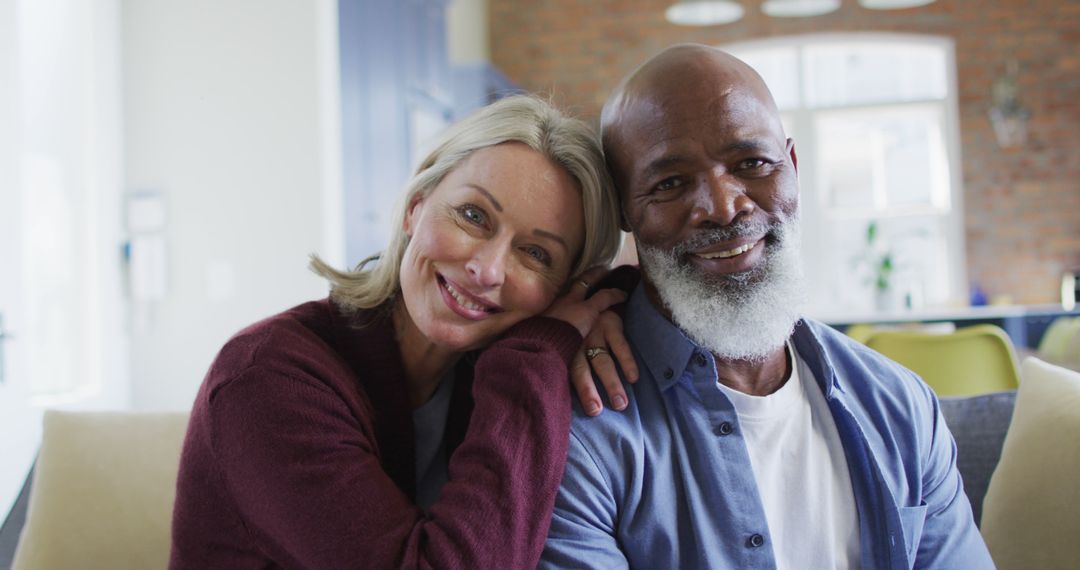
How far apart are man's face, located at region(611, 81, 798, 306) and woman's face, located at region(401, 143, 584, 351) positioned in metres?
0.14

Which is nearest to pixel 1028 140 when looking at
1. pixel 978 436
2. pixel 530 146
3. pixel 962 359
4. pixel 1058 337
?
pixel 1058 337

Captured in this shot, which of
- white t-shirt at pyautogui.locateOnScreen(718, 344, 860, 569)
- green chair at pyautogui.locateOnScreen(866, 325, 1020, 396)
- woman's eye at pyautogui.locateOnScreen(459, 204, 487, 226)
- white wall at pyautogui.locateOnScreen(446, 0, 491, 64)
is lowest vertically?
green chair at pyautogui.locateOnScreen(866, 325, 1020, 396)

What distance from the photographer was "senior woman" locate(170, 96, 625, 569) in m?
1.10

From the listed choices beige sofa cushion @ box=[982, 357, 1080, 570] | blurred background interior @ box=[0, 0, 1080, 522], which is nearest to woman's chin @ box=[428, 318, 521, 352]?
blurred background interior @ box=[0, 0, 1080, 522]

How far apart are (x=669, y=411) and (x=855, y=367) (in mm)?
313

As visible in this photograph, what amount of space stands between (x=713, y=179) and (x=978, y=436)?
2.93 ft

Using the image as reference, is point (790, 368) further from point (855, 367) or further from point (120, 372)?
point (120, 372)

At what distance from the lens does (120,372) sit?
3408mm

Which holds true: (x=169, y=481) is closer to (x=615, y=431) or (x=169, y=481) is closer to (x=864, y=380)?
(x=615, y=431)

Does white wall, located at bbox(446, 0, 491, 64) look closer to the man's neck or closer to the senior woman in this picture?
the senior woman

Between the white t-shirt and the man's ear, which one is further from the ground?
the man's ear

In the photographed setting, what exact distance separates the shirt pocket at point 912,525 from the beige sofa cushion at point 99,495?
1.30 m

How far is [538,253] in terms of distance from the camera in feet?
4.49

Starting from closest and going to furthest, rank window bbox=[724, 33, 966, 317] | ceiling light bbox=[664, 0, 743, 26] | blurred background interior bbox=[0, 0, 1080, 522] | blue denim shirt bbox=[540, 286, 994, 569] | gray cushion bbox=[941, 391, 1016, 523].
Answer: blue denim shirt bbox=[540, 286, 994, 569] → gray cushion bbox=[941, 391, 1016, 523] → blurred background interior bbox=[0, 0, 1080, 522] → ceiling light bbox=[664, 0, 743, 26] → window bbox=[724, 33, 966, 317]
